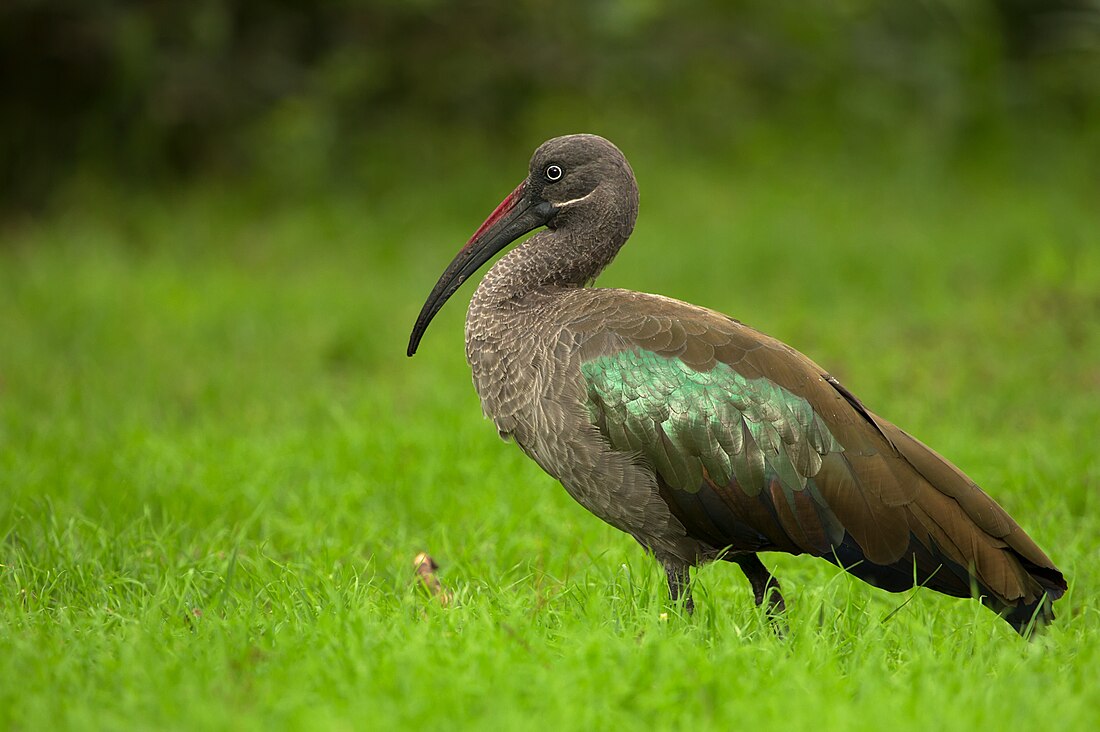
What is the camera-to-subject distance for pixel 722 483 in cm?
371

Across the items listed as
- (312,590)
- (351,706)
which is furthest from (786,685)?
(312,590)

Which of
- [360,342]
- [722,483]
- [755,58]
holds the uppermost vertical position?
[755,58]

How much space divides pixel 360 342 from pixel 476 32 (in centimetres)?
433

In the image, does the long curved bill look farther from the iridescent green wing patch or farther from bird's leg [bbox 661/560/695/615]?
bird's leg [bbox 661/560/695/615]

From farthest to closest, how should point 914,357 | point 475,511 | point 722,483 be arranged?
1. point 914,357
2. point 475,511
3. point 722,483

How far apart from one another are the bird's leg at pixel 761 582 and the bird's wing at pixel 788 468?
163 mm

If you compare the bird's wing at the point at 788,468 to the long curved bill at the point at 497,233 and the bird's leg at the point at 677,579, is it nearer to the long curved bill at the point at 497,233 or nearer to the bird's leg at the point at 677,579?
the bird's leg at the point at 677,579

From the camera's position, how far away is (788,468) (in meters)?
3.71

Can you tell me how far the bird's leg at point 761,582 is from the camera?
151 inches

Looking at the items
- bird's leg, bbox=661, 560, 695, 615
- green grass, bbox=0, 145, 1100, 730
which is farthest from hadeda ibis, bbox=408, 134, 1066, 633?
green grass, bbox=0, 145, 1100, 730

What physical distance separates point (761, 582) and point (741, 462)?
19.4 inches

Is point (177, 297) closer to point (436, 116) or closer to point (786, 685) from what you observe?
point (436, 116)

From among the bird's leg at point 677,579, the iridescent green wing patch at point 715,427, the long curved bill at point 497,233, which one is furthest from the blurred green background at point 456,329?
the long curved bill at point 497,233

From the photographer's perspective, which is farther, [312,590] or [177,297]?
[177,297]
